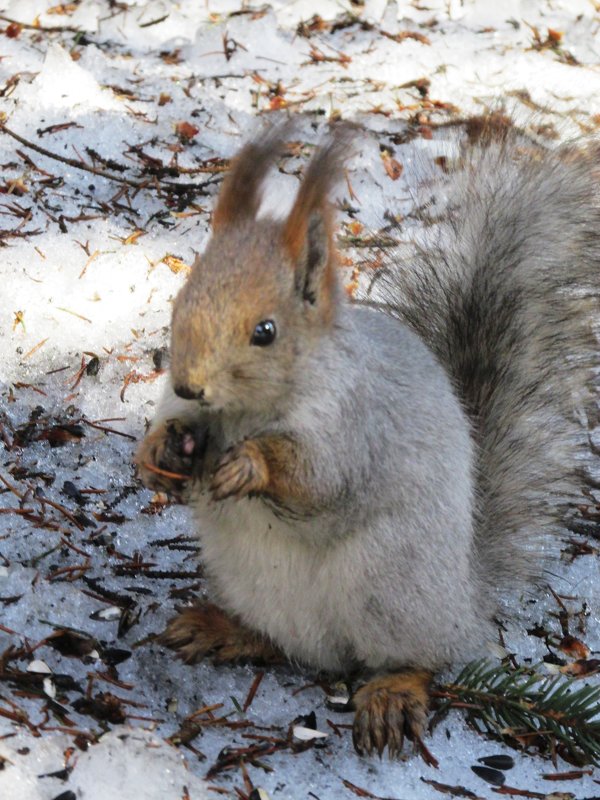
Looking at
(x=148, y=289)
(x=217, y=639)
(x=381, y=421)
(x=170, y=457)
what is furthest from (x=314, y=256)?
(x=148, y=289)

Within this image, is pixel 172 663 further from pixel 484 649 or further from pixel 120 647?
pixel 484 649

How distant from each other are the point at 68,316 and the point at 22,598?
0.98m

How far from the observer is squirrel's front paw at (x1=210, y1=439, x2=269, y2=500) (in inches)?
73.5

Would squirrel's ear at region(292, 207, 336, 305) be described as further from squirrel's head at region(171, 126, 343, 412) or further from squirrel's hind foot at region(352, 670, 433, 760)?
squirrel's hind foot at region(352, 670, 433, 760)

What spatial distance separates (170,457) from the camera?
202 cm

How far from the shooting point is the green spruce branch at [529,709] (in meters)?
2.00

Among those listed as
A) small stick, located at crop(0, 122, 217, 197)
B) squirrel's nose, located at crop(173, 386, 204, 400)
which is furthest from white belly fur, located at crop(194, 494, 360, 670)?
small stick, located at crop(0, 122, 217, 197)

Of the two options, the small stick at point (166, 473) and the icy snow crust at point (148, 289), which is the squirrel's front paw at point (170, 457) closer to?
the small stick at point (166, 473)

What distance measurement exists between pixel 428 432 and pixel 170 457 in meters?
0.46

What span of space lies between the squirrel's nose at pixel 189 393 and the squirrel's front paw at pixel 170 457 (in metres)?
0.30

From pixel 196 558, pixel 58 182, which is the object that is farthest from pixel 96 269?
pixel 196 558

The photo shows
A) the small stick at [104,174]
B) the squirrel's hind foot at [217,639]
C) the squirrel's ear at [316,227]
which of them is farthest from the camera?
the small stick at [104,174]

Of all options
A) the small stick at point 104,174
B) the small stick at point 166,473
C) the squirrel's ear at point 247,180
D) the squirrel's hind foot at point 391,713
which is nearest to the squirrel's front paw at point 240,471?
the small stick at point 166,473

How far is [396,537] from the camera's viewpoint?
2.04 meters
